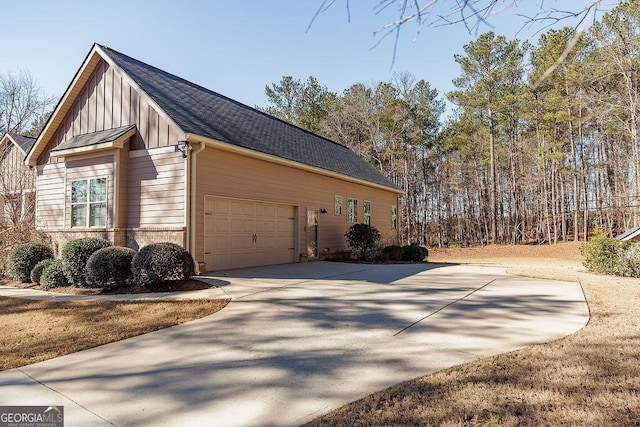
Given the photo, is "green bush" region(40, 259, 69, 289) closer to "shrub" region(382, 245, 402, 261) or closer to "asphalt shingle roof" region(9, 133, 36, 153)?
"shrub" region(382, 245, 402, 261)

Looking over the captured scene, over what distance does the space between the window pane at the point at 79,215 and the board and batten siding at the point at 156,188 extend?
166cm

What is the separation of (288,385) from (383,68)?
274 cm

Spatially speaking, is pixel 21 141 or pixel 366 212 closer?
pixel 366 212

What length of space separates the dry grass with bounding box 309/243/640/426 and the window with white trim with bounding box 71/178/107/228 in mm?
10118

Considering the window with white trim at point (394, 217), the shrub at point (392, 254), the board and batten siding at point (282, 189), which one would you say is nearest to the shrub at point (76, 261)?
the board and batten siding at point (282, 189)

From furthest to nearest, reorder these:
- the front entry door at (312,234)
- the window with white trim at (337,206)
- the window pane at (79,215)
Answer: the window with white trim at (337,206) → the front entry door at (312,234) → the window pane at (79,215)

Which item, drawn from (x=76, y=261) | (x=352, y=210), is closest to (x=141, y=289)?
(x=76, y=261)

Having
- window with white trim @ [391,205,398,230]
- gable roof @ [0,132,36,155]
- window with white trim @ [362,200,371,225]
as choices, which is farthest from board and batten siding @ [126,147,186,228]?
window with white trim @ [391,205,398,230]

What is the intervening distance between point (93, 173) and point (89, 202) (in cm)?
85

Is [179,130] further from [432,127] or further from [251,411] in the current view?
[432,127]

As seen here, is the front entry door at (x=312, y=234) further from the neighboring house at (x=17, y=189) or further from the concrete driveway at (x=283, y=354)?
the neighboring house at (x=17, y=189)

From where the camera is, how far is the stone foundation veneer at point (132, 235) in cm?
962

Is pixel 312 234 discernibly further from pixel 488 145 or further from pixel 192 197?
pixel 488 145

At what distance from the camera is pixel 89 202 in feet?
36.4
